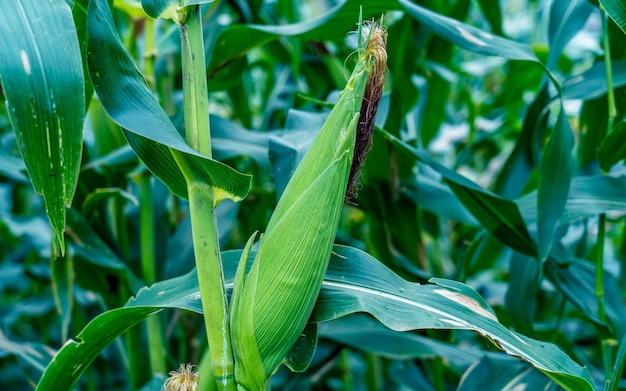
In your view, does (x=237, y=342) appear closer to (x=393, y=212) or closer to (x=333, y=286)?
(x=333, y=286)

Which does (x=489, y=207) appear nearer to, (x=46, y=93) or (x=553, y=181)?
(x=553, y=181)

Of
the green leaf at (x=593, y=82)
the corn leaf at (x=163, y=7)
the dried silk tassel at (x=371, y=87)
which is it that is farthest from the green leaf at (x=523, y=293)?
the corn leaf at (x=163, y=7)

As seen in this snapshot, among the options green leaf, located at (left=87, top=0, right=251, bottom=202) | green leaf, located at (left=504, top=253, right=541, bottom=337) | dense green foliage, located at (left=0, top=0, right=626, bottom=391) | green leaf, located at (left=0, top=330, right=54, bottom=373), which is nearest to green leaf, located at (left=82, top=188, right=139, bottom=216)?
dense green foliage, located at (left=0, top=0, right=626, bottom=391)

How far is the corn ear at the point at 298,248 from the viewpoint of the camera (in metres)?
0.46

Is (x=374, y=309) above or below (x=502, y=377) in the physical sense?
above

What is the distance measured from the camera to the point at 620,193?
78 centimetres

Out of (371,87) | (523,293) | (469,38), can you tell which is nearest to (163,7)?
(371,87)

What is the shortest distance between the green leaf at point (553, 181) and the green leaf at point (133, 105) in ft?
1.29

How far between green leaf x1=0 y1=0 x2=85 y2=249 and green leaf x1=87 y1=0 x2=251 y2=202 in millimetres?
46

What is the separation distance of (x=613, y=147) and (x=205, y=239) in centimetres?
53

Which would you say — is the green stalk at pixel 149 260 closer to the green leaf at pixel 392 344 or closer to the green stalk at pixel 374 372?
the green leaf at pixel 392 344

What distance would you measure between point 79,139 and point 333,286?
0.25m

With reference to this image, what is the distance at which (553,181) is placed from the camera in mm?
734

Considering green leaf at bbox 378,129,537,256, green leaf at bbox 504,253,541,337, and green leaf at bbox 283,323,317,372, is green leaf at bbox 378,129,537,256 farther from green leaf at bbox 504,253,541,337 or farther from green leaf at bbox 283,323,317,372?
green leaf at bbox 283,323,317,372
